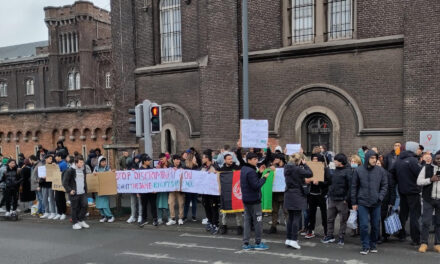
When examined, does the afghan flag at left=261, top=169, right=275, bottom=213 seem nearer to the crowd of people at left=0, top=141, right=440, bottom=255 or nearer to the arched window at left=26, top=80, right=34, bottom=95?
the crowd of people at left=0, top=141, right=440, bottom=255

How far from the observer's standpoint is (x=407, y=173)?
329 inches

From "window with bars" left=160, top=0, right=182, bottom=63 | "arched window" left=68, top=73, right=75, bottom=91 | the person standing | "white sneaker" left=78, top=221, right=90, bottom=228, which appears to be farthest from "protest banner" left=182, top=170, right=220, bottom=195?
"arched window" left=68, top=73, right=75, bottom=91

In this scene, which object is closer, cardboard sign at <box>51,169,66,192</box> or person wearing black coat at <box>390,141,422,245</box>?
person wearing black coat at <box>390,141,422,245</box>

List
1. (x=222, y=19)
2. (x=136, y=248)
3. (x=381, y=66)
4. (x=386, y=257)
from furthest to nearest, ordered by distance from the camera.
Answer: (x=222, y=19), (x=381, y=66), (x=136, y=248), (x=386, y=257)

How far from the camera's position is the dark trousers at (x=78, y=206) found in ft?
36.3

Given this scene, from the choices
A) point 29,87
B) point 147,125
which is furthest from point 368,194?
point 29,87

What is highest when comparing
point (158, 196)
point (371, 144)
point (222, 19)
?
point (222, 19)

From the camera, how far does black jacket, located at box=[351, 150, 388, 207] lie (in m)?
7.78

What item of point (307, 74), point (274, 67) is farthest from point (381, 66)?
point (274, 67)

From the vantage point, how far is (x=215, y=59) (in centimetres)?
1652

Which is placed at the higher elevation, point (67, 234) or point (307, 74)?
point (307, 74)

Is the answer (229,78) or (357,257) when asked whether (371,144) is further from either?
(357,257)

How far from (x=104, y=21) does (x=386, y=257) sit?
66773 mm

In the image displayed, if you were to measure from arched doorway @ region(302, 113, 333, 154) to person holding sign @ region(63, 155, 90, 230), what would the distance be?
820cm
